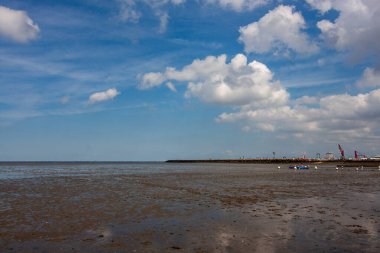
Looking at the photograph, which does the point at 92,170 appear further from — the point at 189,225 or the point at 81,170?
the point at 189,225

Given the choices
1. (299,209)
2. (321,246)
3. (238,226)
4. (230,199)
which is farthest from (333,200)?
(321,246)

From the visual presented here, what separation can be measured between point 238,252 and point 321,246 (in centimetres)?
289

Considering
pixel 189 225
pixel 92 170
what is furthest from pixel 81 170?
pixel 189 225

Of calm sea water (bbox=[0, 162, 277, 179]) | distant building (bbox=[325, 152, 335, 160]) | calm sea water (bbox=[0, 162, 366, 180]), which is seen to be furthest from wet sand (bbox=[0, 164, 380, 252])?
distant building (bbox=[325, 152, 335, 160])

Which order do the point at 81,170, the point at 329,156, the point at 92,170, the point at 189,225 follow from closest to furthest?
the point at 189,225, the point at 81,170, the point at 92,170, the point at 329,156

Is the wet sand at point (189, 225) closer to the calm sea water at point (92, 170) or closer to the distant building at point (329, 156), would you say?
the calm sea water at point (92, 170)

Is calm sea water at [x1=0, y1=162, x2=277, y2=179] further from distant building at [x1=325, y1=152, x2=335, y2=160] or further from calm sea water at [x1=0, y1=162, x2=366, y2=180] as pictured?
distant building at [x1=325, y1=152, x2=335, y2=160]

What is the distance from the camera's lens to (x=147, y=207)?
1945 centimetres

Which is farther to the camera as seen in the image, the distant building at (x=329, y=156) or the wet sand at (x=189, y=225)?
the distant building at (x=329, y=156)

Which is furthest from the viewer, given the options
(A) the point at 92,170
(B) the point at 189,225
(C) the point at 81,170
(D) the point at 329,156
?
(D) the point at 329,156

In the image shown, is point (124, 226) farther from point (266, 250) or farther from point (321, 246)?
point (321, 246)

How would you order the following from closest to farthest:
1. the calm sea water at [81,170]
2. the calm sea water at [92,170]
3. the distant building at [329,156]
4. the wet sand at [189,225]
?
1. the wet sand at [189,225]
2. the calm sea water at [81,170]
3. the calm sea water at [92,170]
4. the distant building at [329,156]

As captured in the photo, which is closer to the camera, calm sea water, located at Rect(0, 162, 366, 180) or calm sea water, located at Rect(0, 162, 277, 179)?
calm sea water, located at Rect(0, 162, 277, 179)

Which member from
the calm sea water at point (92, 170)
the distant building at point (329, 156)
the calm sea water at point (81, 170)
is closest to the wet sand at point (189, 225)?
the calm sea water at point (92, 170)
